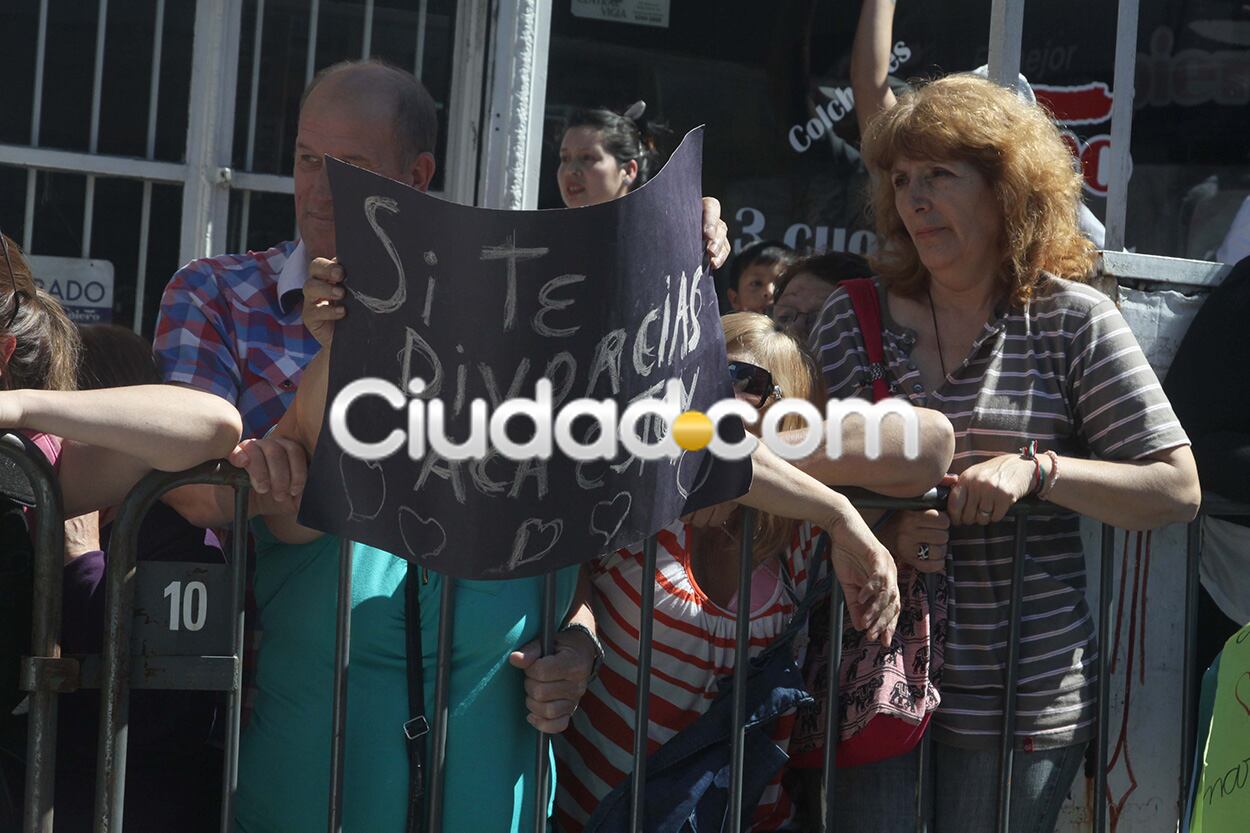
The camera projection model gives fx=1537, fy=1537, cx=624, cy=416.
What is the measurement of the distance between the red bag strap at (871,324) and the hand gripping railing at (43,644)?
163cm

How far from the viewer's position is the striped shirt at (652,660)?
115 inches

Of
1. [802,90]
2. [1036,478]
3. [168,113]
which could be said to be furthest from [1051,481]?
[168,113]

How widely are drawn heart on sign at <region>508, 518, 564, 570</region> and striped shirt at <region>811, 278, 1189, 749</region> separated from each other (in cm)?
96

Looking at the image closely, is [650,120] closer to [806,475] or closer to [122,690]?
[806,475]

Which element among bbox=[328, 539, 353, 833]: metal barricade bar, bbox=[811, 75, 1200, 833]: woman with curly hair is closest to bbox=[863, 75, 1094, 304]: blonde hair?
bbox=[811, 75, 1200, 833]: woman with curly hair

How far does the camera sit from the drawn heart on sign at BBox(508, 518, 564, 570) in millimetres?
2535

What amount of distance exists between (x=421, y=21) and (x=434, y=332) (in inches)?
119

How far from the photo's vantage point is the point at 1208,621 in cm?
426

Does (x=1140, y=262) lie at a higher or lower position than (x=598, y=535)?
higher

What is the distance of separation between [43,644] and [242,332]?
34.3 inches

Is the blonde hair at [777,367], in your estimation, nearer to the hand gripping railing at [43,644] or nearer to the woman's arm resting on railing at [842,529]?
the woman's arm resting on railing at [842,529]

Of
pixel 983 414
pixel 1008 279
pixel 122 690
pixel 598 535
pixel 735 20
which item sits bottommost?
pixel 122 690

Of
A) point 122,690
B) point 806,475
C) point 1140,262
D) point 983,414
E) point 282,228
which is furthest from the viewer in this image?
point 282,228

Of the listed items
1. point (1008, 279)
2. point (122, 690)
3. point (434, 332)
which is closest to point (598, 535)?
point (434, 332)
